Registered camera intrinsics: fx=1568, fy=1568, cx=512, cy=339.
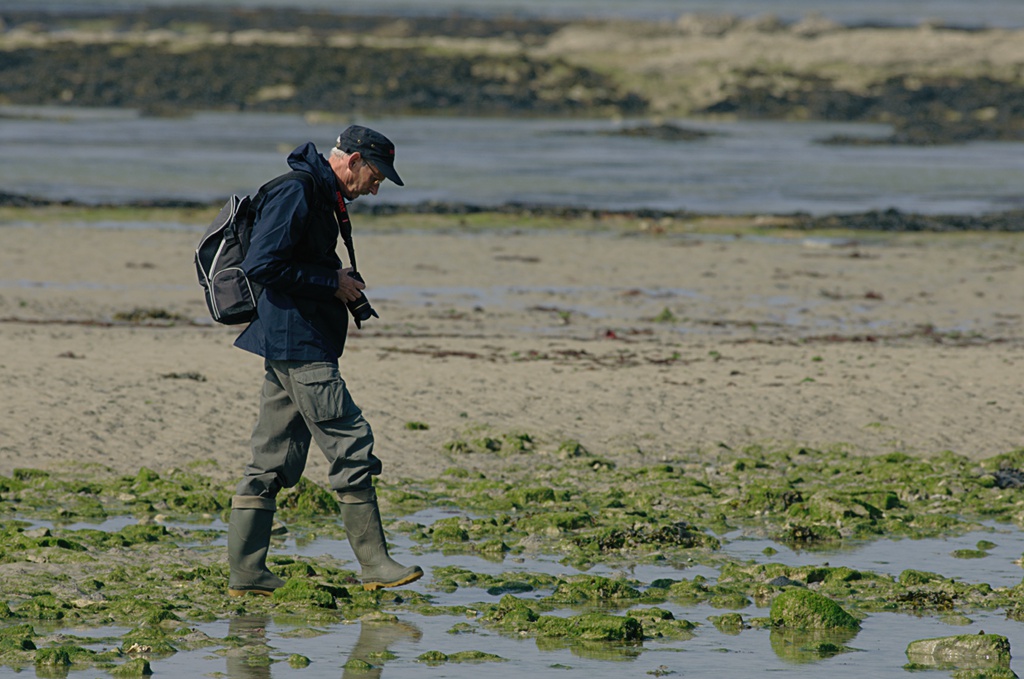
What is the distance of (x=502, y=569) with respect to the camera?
23.2 ft

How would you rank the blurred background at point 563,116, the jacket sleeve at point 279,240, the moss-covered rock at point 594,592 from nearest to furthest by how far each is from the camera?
the jacket sleeve at point 279,240 < the moss-covered rock at point 594,592 < the blurred background at point 563,116

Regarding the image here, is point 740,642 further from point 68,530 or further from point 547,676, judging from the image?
point 68,530

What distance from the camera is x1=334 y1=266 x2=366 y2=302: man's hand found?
597 centimetres

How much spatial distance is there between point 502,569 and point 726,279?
12095 millimetres

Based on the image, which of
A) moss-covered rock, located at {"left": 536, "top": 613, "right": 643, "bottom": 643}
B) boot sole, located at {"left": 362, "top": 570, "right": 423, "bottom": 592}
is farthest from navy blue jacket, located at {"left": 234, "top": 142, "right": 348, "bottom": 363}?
moss-covered rock, located at {"left": 536, "top": 613, "right": 643, "bottom": 643}

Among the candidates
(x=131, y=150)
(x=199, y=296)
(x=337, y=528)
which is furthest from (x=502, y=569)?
(x=131, y=150)

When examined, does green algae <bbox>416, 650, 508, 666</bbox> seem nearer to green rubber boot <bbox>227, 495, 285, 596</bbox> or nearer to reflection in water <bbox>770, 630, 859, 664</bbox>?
green rubber boot <bbox>227, 495, 285, 596</bbox>

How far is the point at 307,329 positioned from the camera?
599cm

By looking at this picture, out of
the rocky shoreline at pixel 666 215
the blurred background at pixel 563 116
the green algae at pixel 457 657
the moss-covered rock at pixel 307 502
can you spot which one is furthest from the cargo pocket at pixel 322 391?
the blurred background at pixel 563 116

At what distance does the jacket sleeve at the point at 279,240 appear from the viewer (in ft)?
19.0

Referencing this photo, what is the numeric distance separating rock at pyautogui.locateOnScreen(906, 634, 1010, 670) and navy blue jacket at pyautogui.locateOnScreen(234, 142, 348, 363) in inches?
97.5

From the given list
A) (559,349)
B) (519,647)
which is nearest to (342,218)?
(519,647)

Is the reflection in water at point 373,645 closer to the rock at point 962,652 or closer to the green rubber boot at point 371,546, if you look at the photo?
the green rubber boot at point 371,546

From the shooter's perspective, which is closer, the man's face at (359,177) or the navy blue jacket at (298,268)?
the navy blue jacket at (298,268)
